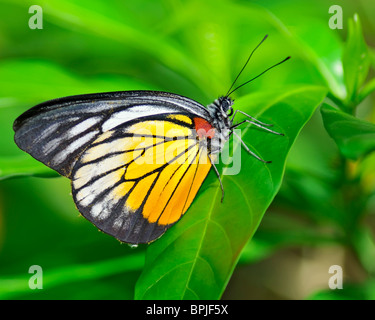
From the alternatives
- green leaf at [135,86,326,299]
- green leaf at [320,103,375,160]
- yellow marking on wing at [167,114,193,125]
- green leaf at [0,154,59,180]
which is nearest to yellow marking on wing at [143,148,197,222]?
yellow marking on wing at [167,114,193,125]

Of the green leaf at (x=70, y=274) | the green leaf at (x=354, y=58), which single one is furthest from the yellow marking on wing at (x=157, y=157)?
the green leaf at (x=354, y=58)

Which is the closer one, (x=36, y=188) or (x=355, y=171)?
(x=355, y=171)

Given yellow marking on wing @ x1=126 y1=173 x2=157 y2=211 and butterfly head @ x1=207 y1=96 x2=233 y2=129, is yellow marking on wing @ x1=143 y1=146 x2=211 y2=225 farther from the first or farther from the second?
butterfly head @ x1=207 y1=96 x2=233 y2=129

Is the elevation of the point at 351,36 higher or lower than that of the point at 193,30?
lower

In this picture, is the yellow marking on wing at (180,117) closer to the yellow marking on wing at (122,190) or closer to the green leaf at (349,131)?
the yellow marking on wing at (122,190)
